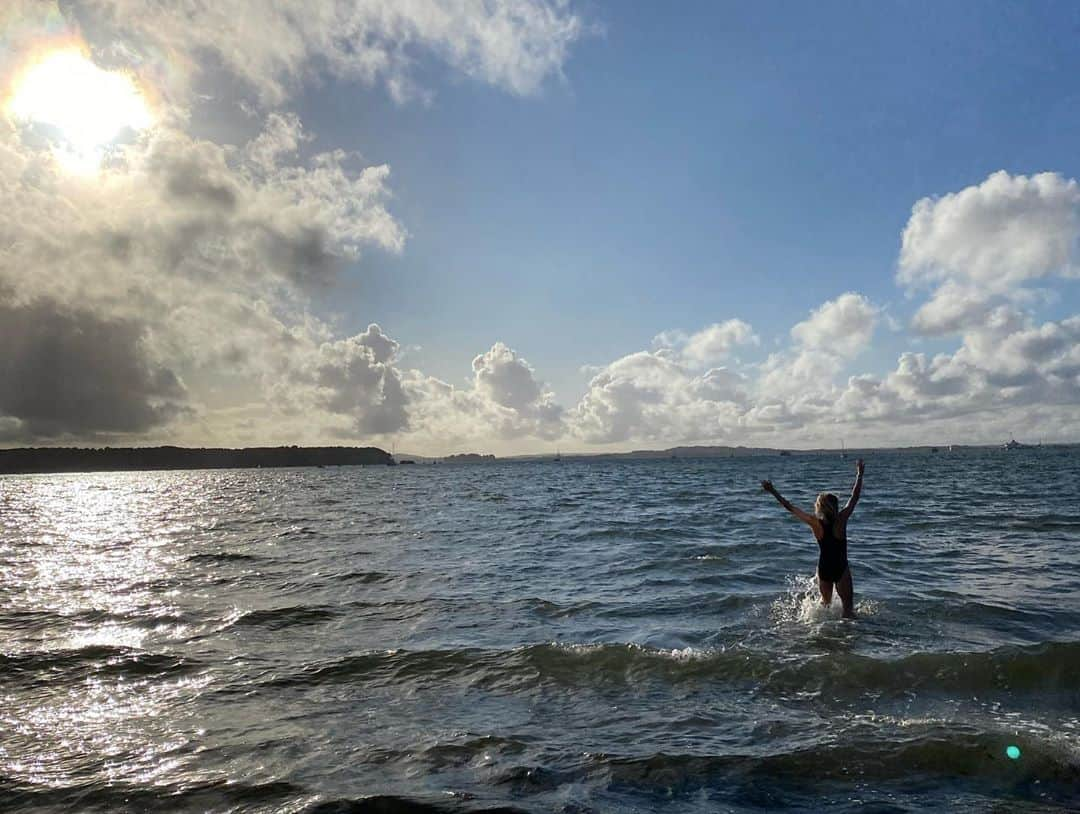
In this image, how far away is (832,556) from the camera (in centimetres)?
1264

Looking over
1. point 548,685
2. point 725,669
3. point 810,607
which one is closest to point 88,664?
point 548,685

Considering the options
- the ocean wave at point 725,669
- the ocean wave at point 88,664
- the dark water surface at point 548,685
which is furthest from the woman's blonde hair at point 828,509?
the ocean wave at point 88,664

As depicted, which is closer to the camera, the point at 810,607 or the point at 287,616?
the point at 810,607

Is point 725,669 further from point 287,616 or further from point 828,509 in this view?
point 287,616

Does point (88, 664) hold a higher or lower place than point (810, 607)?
lower

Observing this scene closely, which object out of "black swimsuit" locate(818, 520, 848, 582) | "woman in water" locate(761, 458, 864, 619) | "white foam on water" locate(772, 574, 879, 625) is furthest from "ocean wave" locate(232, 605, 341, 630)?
"black swimsuit" locate(818, 520, 848, 582)

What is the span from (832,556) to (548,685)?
664 cm

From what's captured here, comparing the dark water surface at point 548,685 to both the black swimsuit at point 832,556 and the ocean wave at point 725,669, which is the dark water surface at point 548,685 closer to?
the ocean wave at point 725,669

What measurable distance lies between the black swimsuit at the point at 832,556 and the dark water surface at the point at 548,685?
85cm

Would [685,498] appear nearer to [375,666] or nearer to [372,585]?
[372,585]

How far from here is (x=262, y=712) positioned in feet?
27.6

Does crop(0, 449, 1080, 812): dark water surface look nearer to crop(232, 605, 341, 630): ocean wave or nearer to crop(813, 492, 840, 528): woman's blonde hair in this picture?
crop(232, 605, 341, 630): ocean wave

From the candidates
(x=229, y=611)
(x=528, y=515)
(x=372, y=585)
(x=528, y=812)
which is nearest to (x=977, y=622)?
(x=528, y=812)

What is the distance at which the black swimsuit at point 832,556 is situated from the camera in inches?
493
